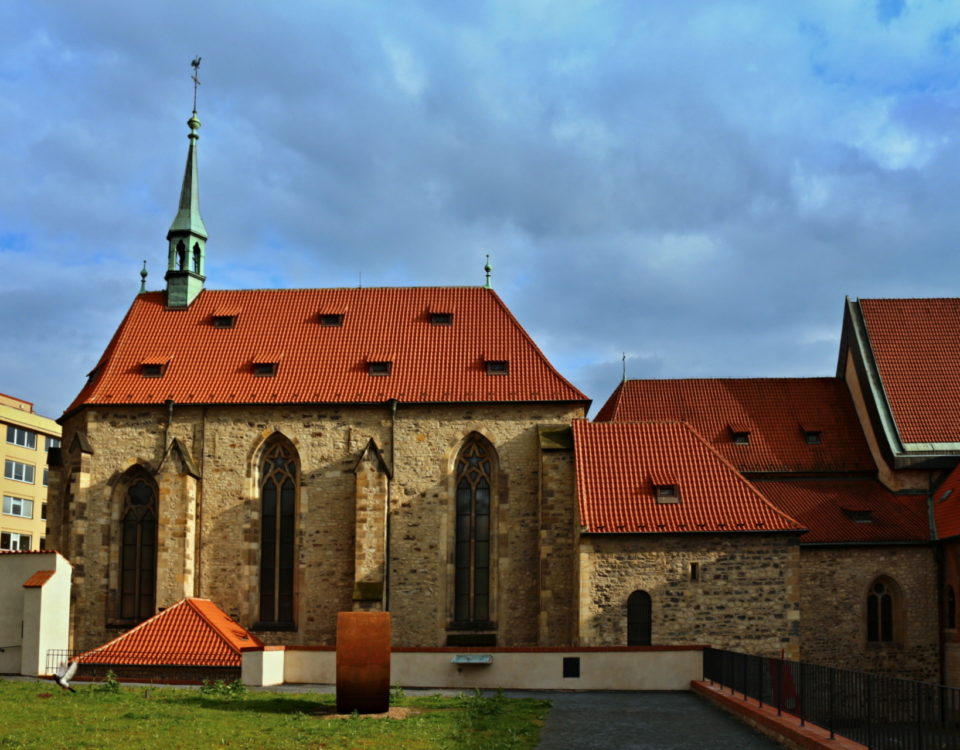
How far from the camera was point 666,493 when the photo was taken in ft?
96.2

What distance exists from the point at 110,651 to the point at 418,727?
38.3 feet

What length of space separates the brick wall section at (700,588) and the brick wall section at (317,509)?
Answer: 3469mm

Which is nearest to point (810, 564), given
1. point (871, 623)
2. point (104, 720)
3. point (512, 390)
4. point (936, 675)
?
point (871, 623)

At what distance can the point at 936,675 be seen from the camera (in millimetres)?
31000

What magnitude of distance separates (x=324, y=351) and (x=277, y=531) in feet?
18.5

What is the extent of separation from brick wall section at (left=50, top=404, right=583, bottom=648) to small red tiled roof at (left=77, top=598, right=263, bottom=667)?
11.5 feet

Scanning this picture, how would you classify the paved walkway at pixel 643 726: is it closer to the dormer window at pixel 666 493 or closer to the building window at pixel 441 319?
the dormer window at pixel 666 493

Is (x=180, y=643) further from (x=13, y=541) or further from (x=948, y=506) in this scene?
(x=13, y=541)

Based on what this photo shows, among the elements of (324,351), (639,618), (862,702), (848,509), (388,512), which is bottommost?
(639,618)

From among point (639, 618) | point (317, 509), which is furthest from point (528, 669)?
point (317, 509)

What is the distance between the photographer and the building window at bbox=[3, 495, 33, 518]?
62.3 metres

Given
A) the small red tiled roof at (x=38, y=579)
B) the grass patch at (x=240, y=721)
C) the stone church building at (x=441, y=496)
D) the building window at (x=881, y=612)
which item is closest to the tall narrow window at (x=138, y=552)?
the stone church building at (x=441, y=496)

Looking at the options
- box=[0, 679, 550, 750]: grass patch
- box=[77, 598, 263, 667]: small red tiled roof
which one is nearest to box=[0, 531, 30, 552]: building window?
box=[77, 598, 263, 667]: small red tiled roof

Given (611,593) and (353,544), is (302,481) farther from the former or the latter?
(611,593)
